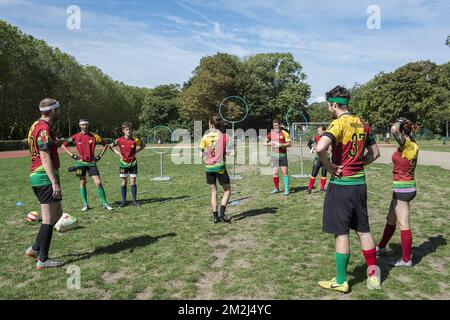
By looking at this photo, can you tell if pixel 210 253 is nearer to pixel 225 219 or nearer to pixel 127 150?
pixel 225 219

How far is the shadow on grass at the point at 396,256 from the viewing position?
500cm

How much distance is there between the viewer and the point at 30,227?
25.5ft

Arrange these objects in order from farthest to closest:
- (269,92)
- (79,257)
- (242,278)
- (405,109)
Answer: (269,92)
(405,109)
(79,257)
(242,278)

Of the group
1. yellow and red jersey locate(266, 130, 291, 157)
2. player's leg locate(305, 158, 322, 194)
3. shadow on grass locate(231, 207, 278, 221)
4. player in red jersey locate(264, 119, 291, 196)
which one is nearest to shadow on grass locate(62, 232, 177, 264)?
shadow on grass locate(231, 207, 278, 221)

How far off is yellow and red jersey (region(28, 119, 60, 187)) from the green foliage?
64.4 meters

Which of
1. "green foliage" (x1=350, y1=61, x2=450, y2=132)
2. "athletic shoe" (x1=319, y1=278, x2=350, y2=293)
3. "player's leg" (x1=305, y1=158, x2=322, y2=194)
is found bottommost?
"athletic shoe" (x1=319, y1=278, x2=350, y2=293)

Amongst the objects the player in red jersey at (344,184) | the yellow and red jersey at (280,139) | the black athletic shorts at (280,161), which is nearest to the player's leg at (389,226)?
the player in red jersey at (344,184)

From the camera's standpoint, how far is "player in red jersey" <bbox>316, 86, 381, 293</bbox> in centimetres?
441

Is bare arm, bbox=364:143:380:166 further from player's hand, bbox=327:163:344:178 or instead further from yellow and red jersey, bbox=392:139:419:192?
yellow and red jersey, bbox=392:139:419:192

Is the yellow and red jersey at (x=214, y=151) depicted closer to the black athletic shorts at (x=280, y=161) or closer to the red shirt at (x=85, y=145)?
the red shirt at (x=85, y=145)

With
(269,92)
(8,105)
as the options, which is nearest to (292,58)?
(269,92)
